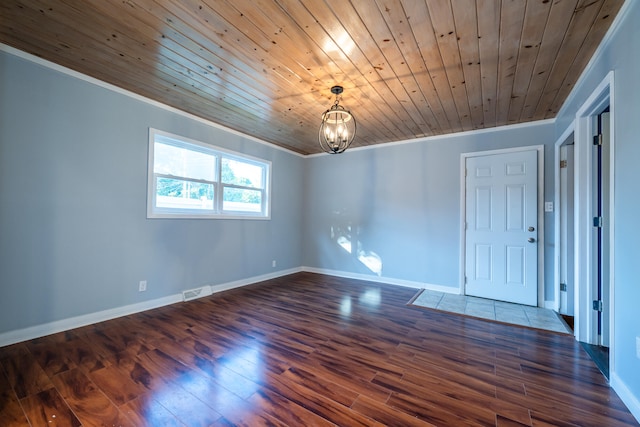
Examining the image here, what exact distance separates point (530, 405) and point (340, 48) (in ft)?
9.20

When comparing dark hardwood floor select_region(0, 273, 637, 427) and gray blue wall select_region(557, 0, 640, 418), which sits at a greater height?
gray blue wall select_region(557, 0, 640, 418)

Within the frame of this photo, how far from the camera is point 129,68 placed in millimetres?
2561

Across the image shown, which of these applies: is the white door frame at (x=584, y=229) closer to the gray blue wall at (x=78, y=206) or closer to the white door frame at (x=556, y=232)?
the white door frame at (x=556, y=232)

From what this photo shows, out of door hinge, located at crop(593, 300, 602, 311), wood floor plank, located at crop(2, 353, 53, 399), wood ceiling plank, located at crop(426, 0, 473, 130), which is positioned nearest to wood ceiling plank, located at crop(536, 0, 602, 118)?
wood ceiling plank, located at crop(426, 0, 473, 130)

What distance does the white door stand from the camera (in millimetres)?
3654

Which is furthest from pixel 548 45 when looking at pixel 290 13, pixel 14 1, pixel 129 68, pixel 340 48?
pixel 14 1

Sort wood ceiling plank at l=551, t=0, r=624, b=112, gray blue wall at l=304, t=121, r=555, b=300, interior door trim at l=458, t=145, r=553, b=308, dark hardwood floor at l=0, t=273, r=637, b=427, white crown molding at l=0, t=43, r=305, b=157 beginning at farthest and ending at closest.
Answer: gray blue wall at l=304, t=121, r=555, b=300 → interior door trim at l=458, t=145, r=553, b=308 → white crown molding at l=0, t=43, r=305, b=157 → wood ceiling plank at l=551, t=0, r=624, b=112 → dark hardwood floor at l=0, t=273, r=637, b=427

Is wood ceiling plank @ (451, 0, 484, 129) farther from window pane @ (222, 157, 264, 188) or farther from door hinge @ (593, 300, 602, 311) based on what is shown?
window pane @ (222, 157, 264, 188)

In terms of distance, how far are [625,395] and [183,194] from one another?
14.7 feet

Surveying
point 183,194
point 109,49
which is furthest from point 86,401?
point 109,49

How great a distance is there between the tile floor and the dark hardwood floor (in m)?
0.26

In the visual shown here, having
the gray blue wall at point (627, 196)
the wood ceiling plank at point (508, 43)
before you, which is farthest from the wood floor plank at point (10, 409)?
the wood ceiling plank at point (508, 43)

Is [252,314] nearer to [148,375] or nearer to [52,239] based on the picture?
[148,375]

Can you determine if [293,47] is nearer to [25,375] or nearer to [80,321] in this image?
[25,375]
